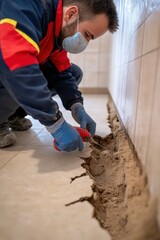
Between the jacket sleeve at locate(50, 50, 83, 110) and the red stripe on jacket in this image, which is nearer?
the red stripe on jacket

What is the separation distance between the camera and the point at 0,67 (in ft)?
2.63

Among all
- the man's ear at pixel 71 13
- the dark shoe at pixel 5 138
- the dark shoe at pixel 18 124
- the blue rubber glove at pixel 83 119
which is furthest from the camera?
the dark shoe at pixel 18 124

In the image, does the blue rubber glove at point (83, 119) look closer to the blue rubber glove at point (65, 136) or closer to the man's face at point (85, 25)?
the blue rubber glove at point (65, 136)

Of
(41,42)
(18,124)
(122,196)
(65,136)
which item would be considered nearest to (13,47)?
(41,42)

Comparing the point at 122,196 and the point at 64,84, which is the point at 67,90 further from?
the point at 122,196

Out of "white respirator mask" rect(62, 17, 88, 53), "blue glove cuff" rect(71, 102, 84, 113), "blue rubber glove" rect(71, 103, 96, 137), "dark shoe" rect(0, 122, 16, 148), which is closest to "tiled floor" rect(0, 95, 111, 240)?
"dark shoe" rect(0, 122, 16, 148)

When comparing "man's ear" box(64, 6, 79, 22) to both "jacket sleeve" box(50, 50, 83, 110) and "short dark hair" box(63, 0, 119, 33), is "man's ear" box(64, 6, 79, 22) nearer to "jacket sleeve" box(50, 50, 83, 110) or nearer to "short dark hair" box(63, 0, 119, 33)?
"short dark hair" box(63, 0, 119, 33)

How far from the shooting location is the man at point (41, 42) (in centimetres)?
77

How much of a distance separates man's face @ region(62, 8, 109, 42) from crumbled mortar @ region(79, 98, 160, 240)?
475 millimetres

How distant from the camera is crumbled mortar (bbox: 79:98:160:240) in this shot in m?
0.48

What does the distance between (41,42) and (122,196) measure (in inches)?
26.0

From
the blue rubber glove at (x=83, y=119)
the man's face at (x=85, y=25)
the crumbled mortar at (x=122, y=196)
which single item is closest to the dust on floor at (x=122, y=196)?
the crumbled mortar at (x=122, y=196)

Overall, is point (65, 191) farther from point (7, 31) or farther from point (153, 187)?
point (7, 31)

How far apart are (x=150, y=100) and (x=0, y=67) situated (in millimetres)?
499
